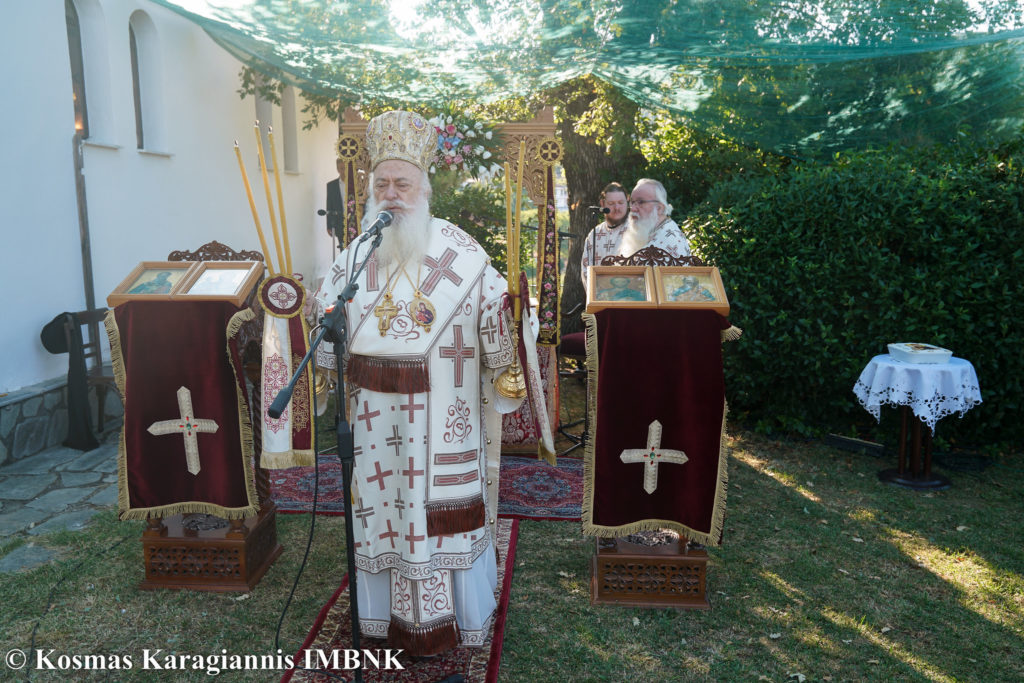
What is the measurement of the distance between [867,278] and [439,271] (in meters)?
4.35

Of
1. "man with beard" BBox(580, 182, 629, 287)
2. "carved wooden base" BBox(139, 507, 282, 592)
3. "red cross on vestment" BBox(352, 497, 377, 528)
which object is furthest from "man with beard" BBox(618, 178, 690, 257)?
"carved wooden base" BBox(139, 507, 282, 592)

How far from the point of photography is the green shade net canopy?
571cm

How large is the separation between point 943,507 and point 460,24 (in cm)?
518

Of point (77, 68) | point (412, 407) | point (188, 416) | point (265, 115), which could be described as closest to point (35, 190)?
point (77, 68)

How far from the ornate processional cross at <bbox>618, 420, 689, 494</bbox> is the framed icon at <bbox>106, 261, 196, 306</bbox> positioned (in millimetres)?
2370

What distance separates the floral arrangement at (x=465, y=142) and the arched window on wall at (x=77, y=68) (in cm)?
341

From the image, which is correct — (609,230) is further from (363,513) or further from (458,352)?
(363,513)

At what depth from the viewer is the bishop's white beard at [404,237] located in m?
3.02

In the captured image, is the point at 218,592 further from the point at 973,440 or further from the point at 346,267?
the point at 973,440

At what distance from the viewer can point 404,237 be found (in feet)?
9.91

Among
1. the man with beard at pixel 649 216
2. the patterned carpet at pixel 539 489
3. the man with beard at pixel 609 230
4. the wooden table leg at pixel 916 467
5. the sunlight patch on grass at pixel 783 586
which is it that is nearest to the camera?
the sunlight patch on grass at pixel 783 586

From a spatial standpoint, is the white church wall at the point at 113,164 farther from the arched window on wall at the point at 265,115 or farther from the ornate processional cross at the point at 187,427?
the ornate processional cross at the point at 187,427

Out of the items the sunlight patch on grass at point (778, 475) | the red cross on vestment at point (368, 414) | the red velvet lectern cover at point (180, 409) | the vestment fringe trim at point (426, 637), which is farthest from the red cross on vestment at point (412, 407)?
the sunlight patch on grass at point (778, 475)

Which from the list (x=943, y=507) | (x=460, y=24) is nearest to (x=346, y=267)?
(x=460, y=24)
